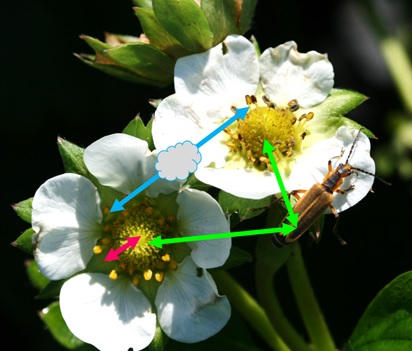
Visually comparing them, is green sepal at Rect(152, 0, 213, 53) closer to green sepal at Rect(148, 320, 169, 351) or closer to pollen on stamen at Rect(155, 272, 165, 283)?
pollen on stamen at Rect(155, 272, 165, 283)

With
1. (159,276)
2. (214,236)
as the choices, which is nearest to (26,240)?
(159,276)

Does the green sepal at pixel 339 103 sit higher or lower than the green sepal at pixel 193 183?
higher

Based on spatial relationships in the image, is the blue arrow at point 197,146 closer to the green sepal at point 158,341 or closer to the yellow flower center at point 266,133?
the yellow flower center at point 266,133

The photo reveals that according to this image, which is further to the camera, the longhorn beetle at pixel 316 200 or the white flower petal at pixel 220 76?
the white flower petal at pixel 220 76

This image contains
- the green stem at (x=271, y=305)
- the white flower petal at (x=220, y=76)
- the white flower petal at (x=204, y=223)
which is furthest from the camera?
the green stem at (x=271, y=305)

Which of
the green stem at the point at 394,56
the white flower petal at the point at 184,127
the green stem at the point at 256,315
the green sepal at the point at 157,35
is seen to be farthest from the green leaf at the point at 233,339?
the green stem at the point at 394,56

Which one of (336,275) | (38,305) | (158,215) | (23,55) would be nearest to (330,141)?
(158,215)

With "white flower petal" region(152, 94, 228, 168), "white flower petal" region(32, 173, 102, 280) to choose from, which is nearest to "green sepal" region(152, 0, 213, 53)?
"white flower petal" region(152, 94, 228, 168)

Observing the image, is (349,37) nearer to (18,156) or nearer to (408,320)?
(18,156)
